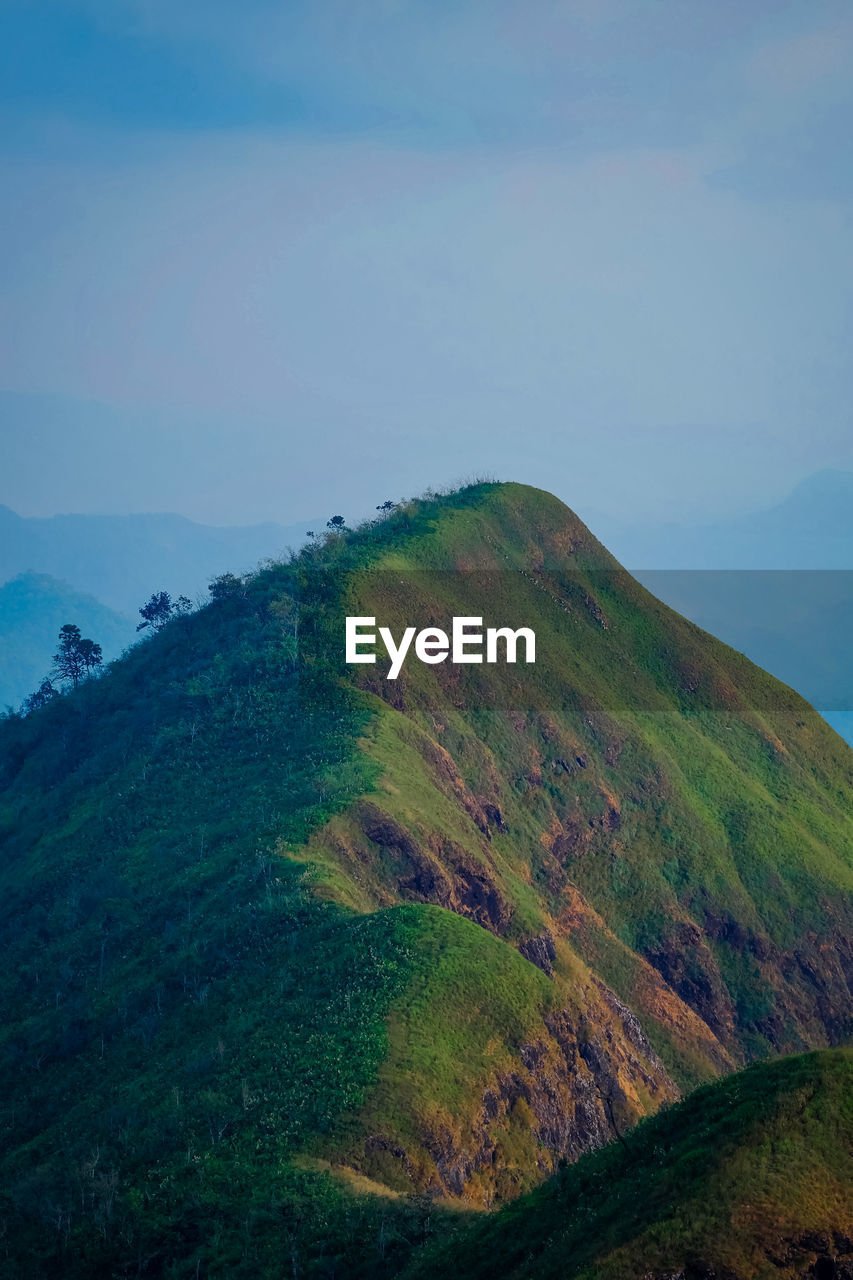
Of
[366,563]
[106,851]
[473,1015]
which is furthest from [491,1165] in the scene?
[366,563]

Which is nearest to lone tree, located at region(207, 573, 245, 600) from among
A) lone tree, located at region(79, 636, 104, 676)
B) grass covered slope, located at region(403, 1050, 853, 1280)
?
lone tree, located at region(79, 636, 104, 676)

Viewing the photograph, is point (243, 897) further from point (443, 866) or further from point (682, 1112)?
point (682, 1112)

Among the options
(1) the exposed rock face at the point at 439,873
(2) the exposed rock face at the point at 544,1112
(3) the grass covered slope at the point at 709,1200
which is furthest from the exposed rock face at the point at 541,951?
(3) the grass covered slope at the point at 709,1200

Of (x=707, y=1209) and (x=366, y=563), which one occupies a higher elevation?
(x=366, y=563)

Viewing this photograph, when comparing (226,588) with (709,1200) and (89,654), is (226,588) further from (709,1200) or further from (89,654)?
(709,1200)

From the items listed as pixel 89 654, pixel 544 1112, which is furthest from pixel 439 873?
pixel 89 654
